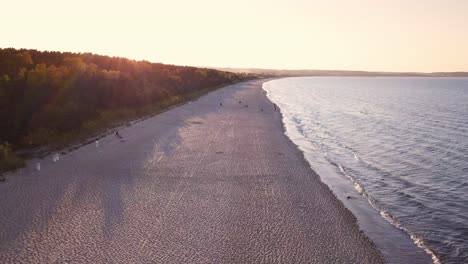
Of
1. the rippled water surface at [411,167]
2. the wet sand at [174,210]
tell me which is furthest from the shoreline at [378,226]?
the wet sand at [174,210]

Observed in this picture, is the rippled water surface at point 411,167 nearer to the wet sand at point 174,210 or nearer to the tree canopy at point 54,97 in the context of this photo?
the wet sand at point 174,210

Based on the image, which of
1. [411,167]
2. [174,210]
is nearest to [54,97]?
[174,210]

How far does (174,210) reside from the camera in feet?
49.4

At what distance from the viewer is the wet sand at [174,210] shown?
11742mm

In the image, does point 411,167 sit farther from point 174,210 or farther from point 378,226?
point 174,210

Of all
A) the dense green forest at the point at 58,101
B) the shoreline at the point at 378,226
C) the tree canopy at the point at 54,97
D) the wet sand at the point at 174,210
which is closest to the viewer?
the wet sand at the point at 174,210

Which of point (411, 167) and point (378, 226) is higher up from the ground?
point (378, 226)

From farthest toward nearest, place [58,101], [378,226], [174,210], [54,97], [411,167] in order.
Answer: [54,97]
[58,101]
[411,167]
[174,210]
[378,226]

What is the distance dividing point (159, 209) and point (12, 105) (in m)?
14.1

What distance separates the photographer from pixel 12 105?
24281 mm

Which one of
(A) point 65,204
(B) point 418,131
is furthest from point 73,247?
(B) point 418,131

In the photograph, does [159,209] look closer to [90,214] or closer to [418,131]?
[90,214]

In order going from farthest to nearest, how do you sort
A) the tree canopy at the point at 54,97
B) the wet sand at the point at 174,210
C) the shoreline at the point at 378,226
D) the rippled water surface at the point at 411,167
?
the tree canopy at the point at 54,97 < the rippled water surface at the point at 411,167 < the shoreline at the point at 378,226 < the wet sand at the point at 174,210

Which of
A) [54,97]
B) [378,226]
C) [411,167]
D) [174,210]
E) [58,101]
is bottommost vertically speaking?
[411,167]
